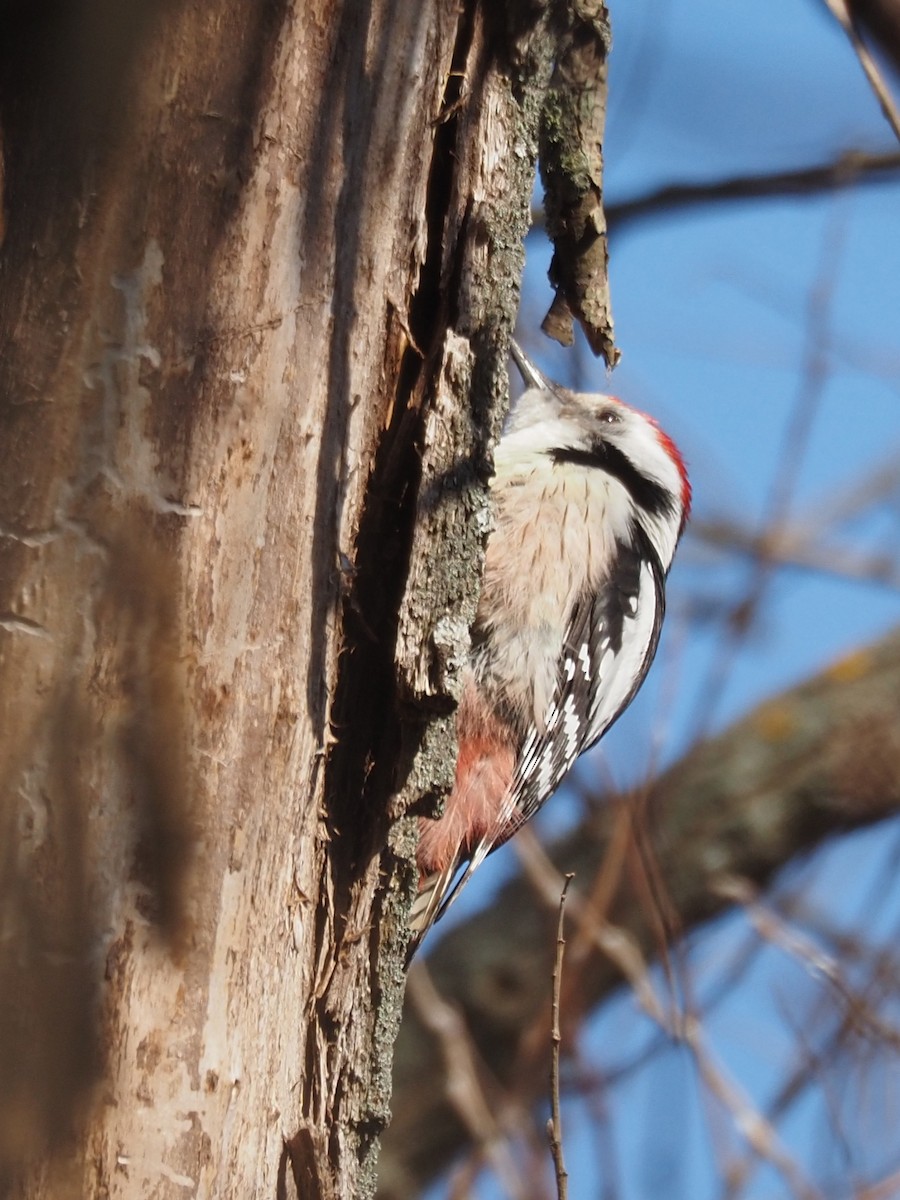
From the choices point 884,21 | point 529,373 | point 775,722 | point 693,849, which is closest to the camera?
point 884,21

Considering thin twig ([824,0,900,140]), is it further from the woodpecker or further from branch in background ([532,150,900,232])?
the woodpecker

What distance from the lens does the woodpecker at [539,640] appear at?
3.38 m

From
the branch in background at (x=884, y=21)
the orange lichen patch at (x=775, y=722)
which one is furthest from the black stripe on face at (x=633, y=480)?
the branch in background at (x=884, y=21)

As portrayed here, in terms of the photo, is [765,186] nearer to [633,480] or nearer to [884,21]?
[633,480]

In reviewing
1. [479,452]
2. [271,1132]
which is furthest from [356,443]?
[271,1132]

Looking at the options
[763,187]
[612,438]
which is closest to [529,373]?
[612,438]

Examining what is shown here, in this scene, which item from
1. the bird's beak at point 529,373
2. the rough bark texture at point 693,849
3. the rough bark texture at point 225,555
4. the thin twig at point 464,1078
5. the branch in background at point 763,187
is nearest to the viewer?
the rough bark texture at point 225,555

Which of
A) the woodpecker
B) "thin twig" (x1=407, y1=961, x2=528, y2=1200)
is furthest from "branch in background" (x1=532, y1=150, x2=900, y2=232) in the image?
"thin twig" (x1=407, y1=961, x2=528, y2=1200)

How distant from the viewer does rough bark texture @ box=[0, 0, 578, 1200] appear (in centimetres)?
177

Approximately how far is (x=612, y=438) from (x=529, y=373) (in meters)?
0.30

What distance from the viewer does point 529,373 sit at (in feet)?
13.4

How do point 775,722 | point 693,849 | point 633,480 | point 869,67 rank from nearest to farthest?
point 869,67 → point 633,480 → point 693,849 → point 775,722

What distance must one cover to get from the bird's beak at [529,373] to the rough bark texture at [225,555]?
1.78 meters

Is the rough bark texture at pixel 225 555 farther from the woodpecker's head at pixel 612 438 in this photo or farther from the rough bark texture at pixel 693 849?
the rough bark texture at pixel 693 849
